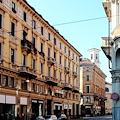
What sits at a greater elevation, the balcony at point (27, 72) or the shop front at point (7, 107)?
the balcony at point (27, 72)

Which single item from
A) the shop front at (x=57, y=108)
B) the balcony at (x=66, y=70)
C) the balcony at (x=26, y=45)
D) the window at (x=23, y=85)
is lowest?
the shop front at (x=57, y=108)

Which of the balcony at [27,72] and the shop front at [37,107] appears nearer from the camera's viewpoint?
the balcony at [27,72]

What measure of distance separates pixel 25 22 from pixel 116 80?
1964 centimetres

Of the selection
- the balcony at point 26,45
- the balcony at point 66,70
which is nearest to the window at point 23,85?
the balcony at point 26,45

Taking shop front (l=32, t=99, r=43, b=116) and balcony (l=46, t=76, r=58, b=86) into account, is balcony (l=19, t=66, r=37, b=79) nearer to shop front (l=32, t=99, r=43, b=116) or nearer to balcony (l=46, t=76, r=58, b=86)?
shop front (l=32, t=99, r=43, b=116)

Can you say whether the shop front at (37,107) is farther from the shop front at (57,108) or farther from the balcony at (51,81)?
the shop front at (57,108)

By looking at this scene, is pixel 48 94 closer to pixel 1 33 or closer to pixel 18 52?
pixel 18 52

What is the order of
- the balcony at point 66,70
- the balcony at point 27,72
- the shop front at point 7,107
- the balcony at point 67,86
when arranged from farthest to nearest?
the balcony at point 66,70 < the balcony at point 67,86 < the balcony at point 27,72 < the shop front at point 7,107

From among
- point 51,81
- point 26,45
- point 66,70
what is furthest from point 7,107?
point 66,70

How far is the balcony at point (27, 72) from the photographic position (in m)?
36.3

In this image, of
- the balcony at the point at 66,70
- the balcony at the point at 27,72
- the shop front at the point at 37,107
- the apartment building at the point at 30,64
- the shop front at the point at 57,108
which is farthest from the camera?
the balcony at the point at 66,70

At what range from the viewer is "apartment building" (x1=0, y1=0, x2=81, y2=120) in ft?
110

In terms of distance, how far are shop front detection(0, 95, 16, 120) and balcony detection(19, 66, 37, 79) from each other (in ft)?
11.0

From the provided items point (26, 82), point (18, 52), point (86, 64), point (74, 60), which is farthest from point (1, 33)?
point (86, 64)
